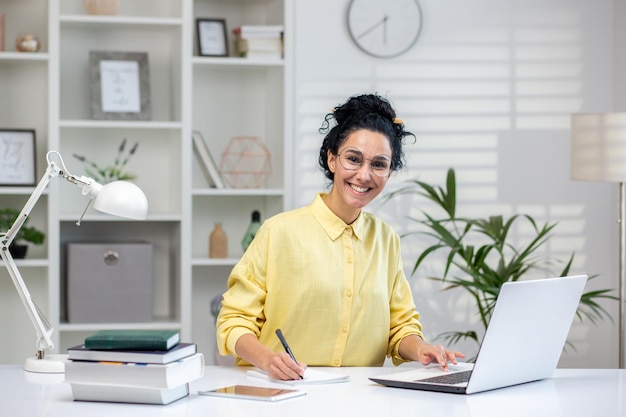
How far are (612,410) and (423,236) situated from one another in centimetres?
234

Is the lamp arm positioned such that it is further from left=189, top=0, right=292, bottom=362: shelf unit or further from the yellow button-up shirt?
left=189, top=0, right=292, bottom=362: shelf unit

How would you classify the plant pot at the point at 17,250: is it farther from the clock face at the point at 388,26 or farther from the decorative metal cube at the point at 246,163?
the clock face at the point at 388,26

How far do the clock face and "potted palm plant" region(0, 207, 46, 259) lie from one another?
1.64 meters

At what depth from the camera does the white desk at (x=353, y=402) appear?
1877mm

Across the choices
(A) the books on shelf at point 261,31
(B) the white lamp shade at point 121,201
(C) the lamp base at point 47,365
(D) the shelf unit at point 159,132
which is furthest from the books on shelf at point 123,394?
(A) the books on shelf at point 261,31

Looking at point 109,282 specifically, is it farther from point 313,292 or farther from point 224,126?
point 313,292

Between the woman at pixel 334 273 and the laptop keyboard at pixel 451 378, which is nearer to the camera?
the laptop keyboard at pixel 451 378

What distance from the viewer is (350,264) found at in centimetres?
250

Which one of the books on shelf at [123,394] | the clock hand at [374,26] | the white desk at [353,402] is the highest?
the clock hand at [374,26]

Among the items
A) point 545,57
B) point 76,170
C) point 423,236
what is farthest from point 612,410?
point 76,170

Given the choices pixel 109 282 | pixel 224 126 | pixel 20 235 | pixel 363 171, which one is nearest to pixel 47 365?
pixel 363 171

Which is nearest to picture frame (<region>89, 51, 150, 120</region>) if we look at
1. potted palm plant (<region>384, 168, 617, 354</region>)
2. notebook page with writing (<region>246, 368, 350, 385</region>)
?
potted palm plant (<region>384, 168, 617, 354</region>)

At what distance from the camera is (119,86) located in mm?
4203

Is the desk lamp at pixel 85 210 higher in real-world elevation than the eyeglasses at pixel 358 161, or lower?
lower
